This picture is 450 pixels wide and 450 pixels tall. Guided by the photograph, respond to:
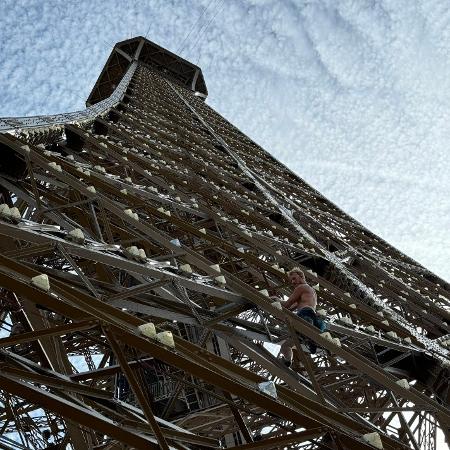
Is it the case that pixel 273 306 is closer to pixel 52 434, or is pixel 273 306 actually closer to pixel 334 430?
pixel 334 430

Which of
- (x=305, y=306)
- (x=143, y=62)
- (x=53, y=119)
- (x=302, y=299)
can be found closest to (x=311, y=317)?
(x=305, y=306)

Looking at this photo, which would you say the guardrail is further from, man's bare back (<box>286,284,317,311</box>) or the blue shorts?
the blue shorts

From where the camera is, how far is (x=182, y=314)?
5.71 m

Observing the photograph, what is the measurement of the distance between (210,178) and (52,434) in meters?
11.2

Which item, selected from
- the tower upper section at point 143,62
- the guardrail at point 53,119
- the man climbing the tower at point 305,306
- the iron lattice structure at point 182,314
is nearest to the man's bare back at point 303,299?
the man climbing the tower at point 305,306

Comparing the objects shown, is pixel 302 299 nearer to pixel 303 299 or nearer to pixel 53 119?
pixel 303 299

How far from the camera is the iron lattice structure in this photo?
407cm

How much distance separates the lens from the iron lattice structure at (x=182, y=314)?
13.3 ft

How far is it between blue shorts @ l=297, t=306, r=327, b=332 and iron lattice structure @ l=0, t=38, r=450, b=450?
406mm

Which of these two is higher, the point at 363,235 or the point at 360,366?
the point at 363,235

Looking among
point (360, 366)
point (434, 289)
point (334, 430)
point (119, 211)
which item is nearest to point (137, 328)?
point (334, 430)

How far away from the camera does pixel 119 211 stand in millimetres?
7941

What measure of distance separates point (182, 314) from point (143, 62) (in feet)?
147

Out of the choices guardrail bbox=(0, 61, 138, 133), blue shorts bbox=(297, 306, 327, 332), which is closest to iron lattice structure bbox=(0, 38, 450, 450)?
guardrail bbox=(0, 61, 138, 133)
